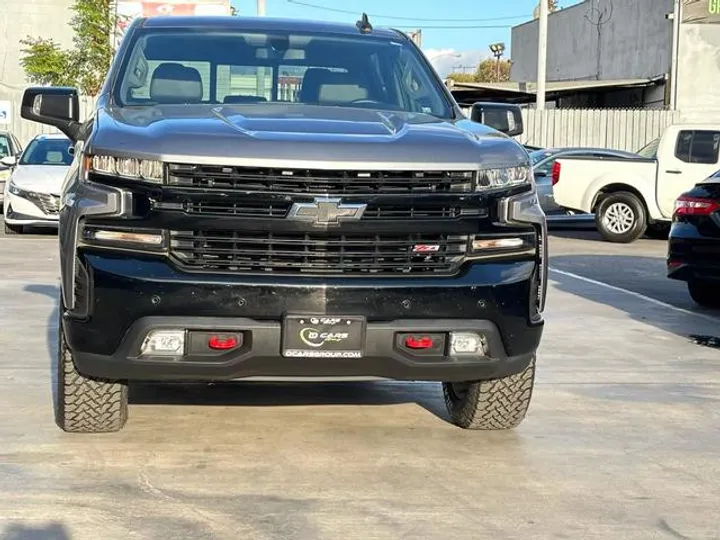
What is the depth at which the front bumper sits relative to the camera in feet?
16.6

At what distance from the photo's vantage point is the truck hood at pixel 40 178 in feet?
57.7

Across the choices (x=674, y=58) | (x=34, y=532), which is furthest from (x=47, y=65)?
(x=34, y=532)

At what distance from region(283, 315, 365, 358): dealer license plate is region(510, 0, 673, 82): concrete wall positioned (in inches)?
1203

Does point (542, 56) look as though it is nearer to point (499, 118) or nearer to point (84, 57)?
point (84, 57)

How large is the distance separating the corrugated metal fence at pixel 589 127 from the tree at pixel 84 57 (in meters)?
A: 7.59

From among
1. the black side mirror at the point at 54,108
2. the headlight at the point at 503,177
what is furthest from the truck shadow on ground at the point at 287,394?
the headlight at the point at 503,177

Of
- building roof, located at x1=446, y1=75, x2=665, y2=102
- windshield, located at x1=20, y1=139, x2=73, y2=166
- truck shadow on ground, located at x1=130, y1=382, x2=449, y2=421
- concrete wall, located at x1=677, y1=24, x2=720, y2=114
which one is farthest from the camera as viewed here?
concrete wall, located at x1=677, y1=24, x2=720, y2=114

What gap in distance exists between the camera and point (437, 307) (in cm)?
521

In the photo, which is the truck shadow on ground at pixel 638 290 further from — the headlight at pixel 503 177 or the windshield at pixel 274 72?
the headlight at pixel 503 177

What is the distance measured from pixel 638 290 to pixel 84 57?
29.6 meters

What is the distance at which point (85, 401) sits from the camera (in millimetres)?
5805

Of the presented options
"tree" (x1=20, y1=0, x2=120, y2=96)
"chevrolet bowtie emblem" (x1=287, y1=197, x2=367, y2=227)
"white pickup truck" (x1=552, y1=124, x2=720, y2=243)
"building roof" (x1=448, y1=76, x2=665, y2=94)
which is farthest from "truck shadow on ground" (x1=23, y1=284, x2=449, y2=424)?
"tree" (x1=20, y1=0, x2=120, y2=96)

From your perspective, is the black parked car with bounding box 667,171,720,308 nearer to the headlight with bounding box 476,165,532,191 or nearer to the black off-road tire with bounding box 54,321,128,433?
the headlight with bounding box 476,165,532,191

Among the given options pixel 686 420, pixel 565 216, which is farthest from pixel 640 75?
pixel 686 420
